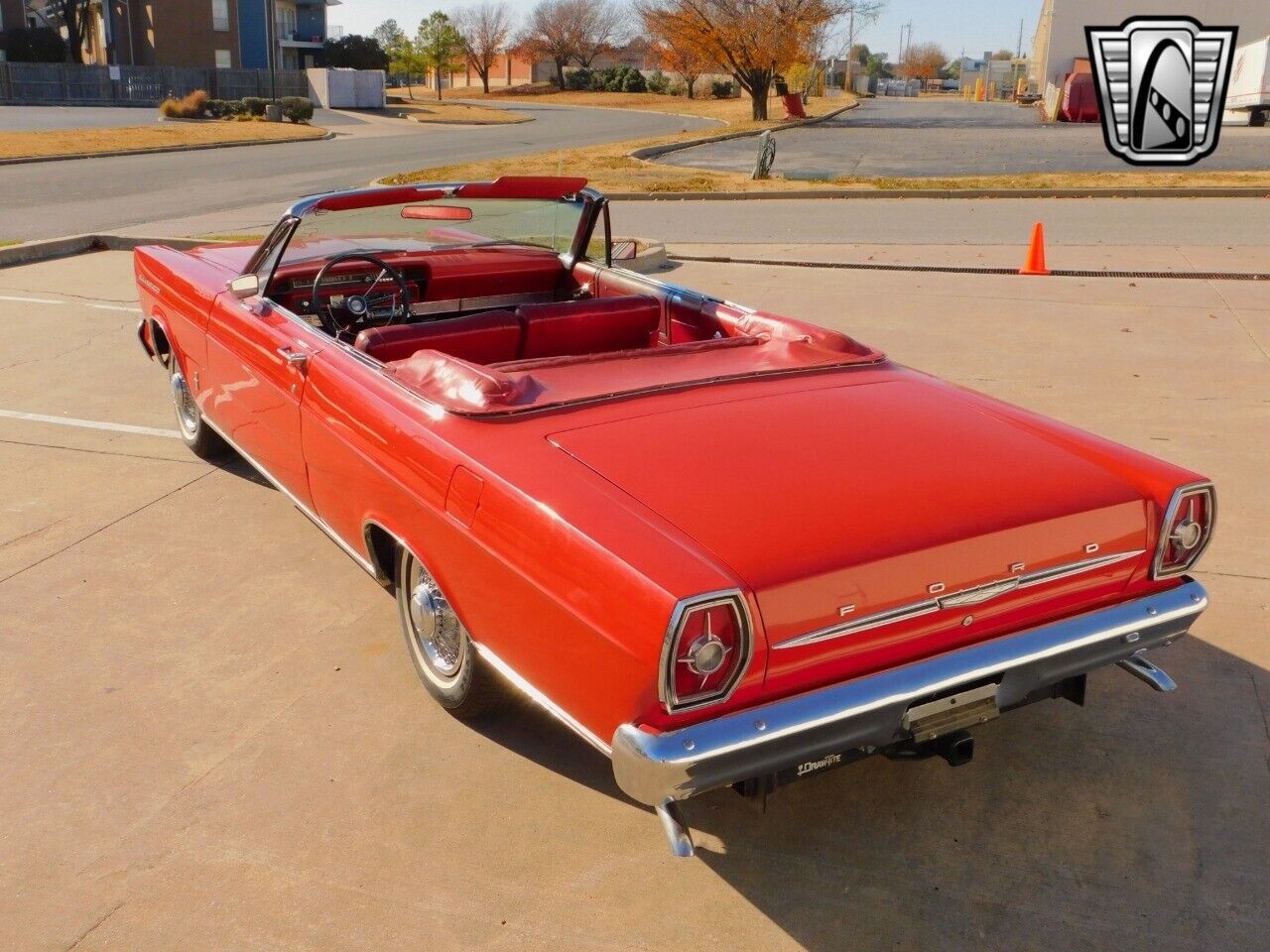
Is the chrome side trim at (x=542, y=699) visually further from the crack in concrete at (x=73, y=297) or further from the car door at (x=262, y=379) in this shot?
the crack in concrete at (x=73, y=297)

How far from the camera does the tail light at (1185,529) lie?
313cm

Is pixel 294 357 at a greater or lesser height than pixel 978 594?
greater

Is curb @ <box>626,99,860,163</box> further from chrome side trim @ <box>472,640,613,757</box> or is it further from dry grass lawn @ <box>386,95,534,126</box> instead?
chrome side trim @ <box>472,640,613,757</box>

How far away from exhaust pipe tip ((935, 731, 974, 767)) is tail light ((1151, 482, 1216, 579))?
2.27 ft

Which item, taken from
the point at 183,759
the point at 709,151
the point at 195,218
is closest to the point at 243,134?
the point at 709,151

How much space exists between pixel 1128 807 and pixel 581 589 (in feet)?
5.52

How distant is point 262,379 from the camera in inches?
173

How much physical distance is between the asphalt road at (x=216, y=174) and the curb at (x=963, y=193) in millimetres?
5986

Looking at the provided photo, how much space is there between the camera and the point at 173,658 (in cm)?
402

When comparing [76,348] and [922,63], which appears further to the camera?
[922,63]

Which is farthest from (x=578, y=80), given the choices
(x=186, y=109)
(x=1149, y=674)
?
(x=1149, y=674)

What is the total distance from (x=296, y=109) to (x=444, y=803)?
41750 millimetres

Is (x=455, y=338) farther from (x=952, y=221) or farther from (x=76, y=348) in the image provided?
(x=952, y=221)

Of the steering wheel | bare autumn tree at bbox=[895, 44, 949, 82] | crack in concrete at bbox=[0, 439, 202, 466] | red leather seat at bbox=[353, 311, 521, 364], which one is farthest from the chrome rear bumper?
bare autumn tree at bbox=[895, 44, 949, 82]
